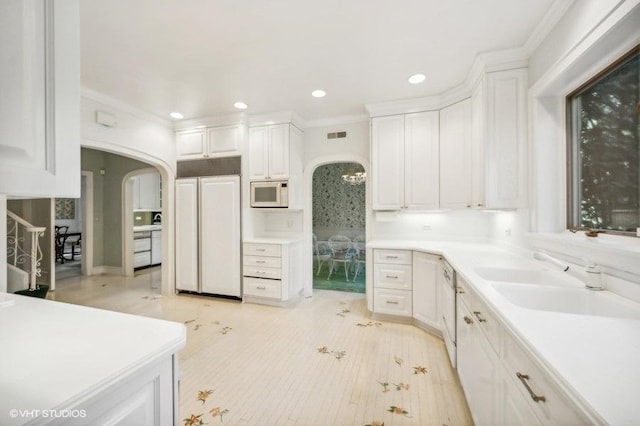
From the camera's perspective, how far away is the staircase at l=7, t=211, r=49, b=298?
299 centimetres

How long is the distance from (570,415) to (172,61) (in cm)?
323

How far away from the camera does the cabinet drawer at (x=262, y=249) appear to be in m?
3.55

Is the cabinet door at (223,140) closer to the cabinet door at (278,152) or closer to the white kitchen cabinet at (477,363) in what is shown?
the cabinet door at (278,152)

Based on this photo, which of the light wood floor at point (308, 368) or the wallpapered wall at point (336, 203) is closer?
the light wood floor at point (308, 368)

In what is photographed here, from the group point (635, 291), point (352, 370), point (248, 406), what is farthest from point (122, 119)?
point (635, 291)

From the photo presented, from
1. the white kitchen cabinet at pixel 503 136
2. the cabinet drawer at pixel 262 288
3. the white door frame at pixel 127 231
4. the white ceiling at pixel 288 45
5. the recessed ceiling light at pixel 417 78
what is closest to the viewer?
the white ceiling at pixel 288 45

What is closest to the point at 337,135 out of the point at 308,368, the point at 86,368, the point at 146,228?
the point at 308,368

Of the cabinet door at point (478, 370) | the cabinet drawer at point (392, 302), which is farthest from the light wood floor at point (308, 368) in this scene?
the cabinet door at point (478, 370)

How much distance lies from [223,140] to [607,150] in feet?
12.8

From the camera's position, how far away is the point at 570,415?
2.09 feet

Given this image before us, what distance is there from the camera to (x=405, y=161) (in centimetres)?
324

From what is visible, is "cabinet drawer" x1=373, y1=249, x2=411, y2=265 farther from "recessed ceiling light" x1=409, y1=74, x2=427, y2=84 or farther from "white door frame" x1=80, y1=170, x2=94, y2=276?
"white door frame" x1=80, y1=170, x2=94, y2=276

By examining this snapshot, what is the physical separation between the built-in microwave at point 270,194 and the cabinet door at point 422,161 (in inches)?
62.9

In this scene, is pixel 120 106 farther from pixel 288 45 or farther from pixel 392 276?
pixel 392 276
